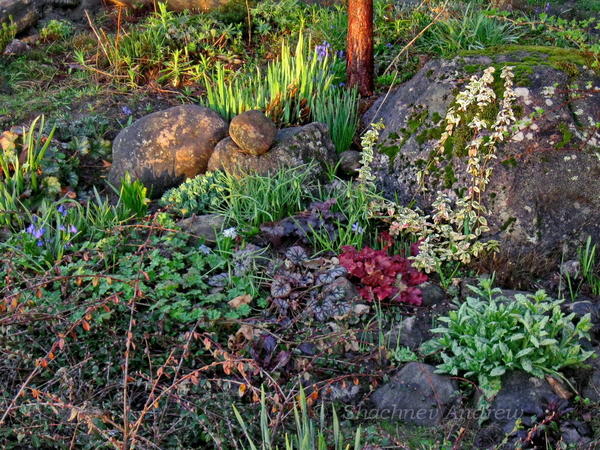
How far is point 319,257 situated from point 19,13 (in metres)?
6.79

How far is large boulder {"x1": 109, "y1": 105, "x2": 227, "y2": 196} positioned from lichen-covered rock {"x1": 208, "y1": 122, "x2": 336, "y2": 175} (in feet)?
0.78

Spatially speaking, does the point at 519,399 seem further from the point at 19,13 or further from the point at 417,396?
the point at 19,13

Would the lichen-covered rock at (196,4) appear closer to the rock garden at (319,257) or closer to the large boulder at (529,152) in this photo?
the rock garden at (319,257)

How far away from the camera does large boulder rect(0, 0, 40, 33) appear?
918 centimetres

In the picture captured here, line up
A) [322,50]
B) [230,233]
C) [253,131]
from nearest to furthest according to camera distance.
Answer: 1. [230,233]
2. [253,131]
3. [322,50]

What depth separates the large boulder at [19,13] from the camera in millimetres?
9180

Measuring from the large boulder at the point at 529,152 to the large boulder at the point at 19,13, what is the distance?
6155 mm

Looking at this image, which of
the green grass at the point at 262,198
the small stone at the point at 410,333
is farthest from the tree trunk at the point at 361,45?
the small stone at the point at 410,333

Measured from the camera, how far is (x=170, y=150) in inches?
228

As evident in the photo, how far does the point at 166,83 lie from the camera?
307 inches

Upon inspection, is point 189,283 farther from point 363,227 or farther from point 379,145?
point 379,145

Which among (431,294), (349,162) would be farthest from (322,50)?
(431,294)

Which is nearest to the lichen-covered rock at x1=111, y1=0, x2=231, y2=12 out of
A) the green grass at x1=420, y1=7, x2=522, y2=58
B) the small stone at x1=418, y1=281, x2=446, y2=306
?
the green grass at x1=420, y1=7, x2=522, y2=58

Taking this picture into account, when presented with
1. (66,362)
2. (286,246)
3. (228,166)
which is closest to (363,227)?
(286,246)
